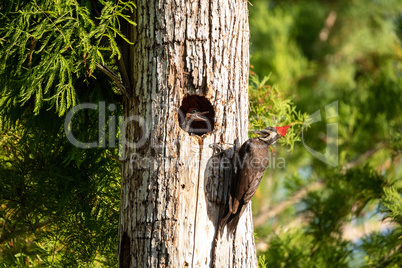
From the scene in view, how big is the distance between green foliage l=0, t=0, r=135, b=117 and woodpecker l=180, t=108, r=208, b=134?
0.66 meters

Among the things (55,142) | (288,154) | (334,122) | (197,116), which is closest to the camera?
(197,116)

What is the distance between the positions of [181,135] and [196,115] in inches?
8.7

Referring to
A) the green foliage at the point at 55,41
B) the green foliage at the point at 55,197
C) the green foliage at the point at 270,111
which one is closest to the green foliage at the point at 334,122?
the green foliage at the point at 270,111

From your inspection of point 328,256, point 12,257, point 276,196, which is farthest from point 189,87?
point 276,196

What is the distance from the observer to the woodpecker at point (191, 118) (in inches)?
135

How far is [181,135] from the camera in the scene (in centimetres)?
329

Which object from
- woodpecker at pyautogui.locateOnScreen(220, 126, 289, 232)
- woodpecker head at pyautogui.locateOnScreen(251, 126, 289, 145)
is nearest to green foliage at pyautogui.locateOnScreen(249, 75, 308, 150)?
woodpecker head at pyautogui.locateOnScreen(251, 126, 289, 145)

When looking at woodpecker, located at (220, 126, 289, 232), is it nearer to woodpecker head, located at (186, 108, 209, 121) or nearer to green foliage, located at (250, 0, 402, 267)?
woodpecker head, located at (186, 108, 209, 121)

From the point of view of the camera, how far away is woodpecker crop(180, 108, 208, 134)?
135 inches

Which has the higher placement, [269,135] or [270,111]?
[270,111]

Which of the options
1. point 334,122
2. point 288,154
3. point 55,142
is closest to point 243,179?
point 55,142

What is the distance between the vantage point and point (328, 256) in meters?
5.39

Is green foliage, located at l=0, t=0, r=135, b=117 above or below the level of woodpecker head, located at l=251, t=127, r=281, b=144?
above

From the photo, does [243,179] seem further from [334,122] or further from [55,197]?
[334,122]
